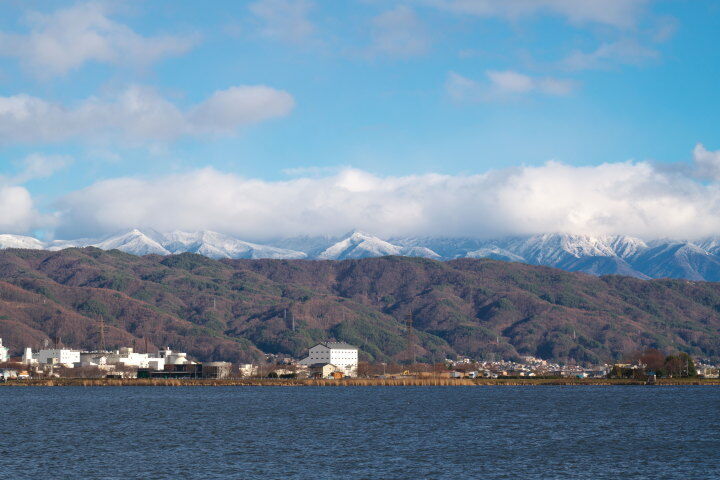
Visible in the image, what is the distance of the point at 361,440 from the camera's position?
84.4m

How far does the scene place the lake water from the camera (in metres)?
65.8

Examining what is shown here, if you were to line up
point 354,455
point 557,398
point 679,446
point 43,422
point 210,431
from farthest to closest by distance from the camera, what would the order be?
point 557,398, point 43,422, point 210,431, point 679,446, point 354,455

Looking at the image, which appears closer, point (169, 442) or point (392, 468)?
point (392, 468)

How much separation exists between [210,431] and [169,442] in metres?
10.9

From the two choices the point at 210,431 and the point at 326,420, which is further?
the point at 326,420

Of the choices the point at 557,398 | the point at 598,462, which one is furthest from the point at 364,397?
the point at 598,462

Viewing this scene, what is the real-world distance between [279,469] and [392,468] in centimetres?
816

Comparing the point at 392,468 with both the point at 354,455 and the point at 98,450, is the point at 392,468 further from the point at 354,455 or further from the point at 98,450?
the point at 98,450

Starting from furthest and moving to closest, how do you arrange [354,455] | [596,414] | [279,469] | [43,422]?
[596,414]
[43,422]
[354,455]
[279,469]

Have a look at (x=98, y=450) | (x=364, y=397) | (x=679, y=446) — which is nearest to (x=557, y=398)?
(x=364, y=397)

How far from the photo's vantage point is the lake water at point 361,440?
65812 mm

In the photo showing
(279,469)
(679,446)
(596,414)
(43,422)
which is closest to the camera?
(279,469)

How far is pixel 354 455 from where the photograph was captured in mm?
73688

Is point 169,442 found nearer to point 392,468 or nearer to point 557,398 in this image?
point 392,468
